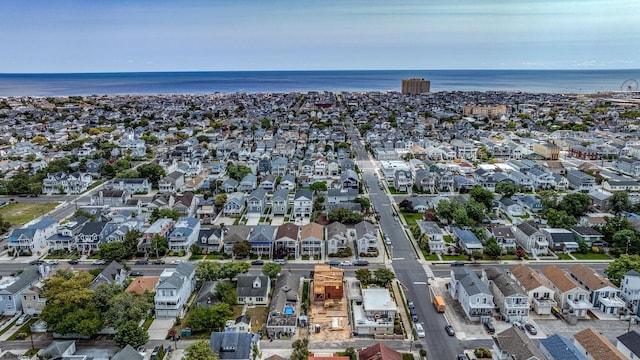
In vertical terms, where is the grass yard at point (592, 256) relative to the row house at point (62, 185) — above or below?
below

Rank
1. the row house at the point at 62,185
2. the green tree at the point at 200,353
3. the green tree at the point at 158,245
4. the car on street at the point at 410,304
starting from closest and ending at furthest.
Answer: the green tree at the point at 200,353, the car on street at the point at 410,304, the green tree at the point at 158,245, the row house at the point at 62,185

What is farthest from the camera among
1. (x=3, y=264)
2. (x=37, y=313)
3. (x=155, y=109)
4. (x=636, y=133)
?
(x=155, y=109)

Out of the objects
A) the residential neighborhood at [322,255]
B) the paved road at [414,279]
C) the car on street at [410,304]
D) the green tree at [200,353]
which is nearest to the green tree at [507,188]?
the residential neighborhood at [322,255]

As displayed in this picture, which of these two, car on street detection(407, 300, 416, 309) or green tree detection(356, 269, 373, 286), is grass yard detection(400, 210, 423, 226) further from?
car on street detection(407, 300, 416, 309)

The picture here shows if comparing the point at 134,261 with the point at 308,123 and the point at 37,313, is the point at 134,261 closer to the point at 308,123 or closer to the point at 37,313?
the point at 37,313

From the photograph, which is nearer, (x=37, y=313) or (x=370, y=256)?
(x=37, y=313)

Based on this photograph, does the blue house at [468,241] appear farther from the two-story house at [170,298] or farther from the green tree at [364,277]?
the two-story house at [170,298]

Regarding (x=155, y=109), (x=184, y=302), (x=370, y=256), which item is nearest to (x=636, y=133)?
(x=370, y=256)
